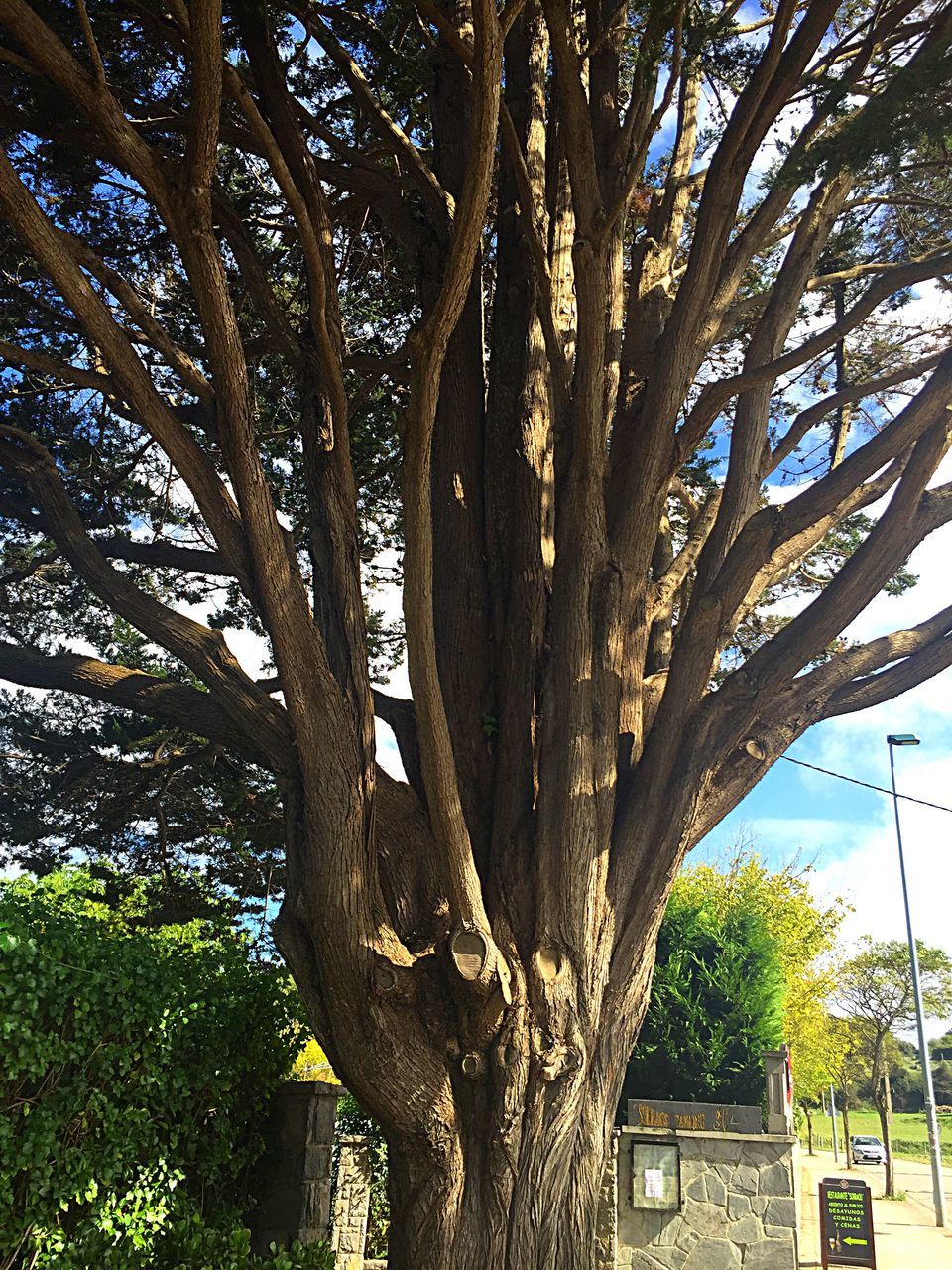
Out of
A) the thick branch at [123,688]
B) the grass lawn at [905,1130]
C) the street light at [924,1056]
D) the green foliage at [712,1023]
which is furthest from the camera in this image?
the grass lawn at [905,1130]

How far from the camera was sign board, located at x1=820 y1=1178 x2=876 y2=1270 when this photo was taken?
9.74 metres

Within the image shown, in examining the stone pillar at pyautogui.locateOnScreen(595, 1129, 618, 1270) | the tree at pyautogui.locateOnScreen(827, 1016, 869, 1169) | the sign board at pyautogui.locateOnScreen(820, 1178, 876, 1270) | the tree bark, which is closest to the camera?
the stone pillar at pyautogui.locateOnScreen(595, 1129, 618, 1270)

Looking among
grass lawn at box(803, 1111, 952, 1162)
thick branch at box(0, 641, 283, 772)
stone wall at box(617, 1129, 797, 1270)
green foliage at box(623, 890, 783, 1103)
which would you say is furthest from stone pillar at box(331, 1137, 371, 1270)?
grass lawn at box(803, 1111, 952, 1162)

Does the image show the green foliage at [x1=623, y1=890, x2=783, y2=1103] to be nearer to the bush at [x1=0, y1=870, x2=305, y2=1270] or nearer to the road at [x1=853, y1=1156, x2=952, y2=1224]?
the bush at [x1=0, y1=870, x2=305, y2=1270]

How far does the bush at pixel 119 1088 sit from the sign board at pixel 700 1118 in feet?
11.5

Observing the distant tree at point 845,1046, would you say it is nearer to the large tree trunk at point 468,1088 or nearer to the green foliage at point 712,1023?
the green foliage at point 712,1023

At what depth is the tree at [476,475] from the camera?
4.06 meters

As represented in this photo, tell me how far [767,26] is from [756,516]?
3.77 m

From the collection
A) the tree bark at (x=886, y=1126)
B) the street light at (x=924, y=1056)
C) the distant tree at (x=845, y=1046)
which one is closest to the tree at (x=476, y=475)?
the street light at (x=924, y=1056)

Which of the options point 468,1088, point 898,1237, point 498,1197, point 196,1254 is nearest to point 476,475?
point 468,1088

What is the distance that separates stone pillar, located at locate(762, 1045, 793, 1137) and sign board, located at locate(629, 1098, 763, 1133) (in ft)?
0.36

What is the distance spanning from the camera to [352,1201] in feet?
25.6

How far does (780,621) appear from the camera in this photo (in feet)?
28.2

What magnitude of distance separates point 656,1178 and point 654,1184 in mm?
48
